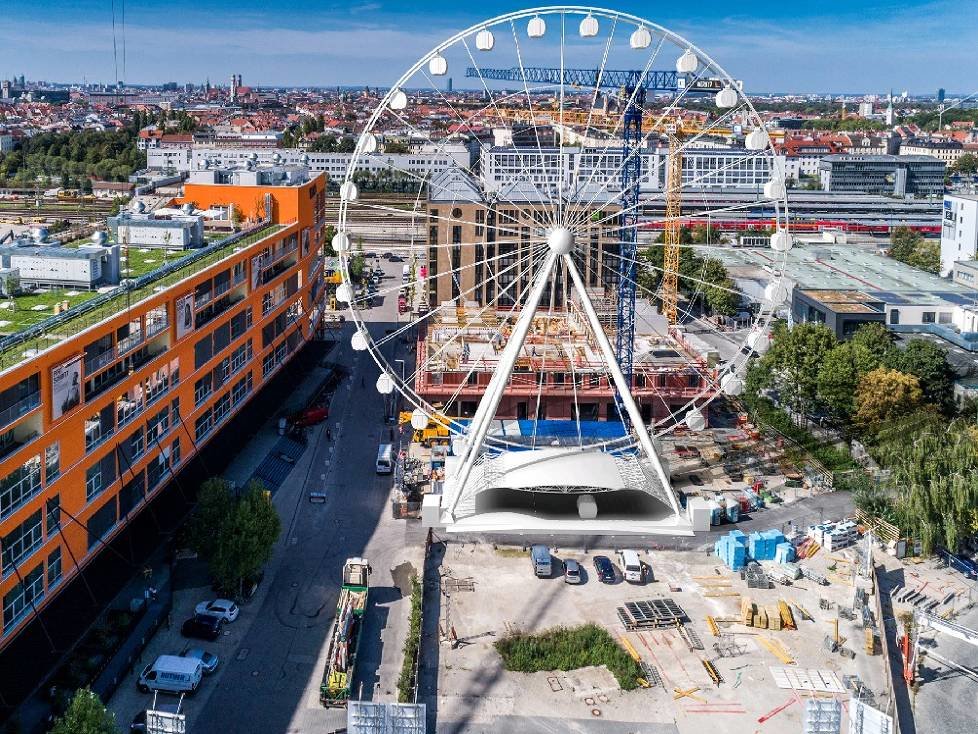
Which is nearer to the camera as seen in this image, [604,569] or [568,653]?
[568,653]

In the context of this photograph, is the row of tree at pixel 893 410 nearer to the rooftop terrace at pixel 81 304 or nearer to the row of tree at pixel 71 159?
the rooftop terrace at pixel 81 304

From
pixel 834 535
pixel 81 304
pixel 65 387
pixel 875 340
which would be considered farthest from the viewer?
pixel 875 340

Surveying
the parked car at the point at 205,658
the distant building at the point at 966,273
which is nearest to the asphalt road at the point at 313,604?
the parked car at the point at 205,658

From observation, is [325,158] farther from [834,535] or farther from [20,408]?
[20,408]

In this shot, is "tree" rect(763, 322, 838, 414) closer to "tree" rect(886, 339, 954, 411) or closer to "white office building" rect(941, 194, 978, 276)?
"tree" rect(886, 339, 954, 411)

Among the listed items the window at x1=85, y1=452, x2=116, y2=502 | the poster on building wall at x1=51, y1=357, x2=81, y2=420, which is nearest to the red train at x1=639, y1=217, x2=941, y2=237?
the window at x1=85, y1=452, x2=116, y2=502

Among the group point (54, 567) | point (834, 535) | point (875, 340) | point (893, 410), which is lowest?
point (834, 535)

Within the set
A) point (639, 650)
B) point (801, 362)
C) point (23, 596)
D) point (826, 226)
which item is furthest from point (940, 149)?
point (23, 596)
